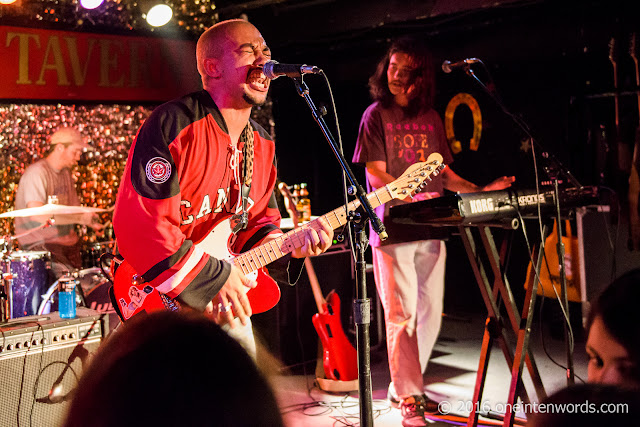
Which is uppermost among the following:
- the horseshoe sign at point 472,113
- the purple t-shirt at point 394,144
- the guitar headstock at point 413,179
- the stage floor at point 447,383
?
the horseshoe sign at point 472,113

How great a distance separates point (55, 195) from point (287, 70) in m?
4.39

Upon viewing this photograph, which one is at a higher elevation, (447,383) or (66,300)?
(66,300)

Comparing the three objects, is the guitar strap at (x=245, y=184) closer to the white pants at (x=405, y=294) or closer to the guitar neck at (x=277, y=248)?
the guitar neck at (x=277, y=248)

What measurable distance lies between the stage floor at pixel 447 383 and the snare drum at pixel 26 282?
180cm

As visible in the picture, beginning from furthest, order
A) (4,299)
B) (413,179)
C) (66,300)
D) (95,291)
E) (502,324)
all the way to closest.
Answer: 1. (95,291)
2. (4,299)
3. (66,300)
4. (502,324)
5. (413,179)

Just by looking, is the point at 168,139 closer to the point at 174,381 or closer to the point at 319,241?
the point at 319,241

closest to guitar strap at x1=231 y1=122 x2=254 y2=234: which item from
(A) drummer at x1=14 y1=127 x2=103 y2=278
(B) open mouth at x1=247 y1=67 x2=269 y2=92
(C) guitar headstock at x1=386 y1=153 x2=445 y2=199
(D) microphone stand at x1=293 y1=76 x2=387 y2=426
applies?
(B) open mouth at x1=247 y1=67 x2=269 y2=92

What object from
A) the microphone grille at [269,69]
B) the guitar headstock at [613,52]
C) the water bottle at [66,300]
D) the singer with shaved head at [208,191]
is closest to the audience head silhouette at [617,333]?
the singer with shaved head at [208,191]

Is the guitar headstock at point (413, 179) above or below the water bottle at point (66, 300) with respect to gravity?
above

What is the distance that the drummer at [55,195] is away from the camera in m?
6.11

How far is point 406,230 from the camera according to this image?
4164 mm

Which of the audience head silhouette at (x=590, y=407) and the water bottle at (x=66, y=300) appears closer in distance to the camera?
the audience head silhouette at (x=590, y=407)

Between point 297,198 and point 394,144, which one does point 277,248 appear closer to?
point 394,144

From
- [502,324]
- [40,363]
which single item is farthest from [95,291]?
[502,324]
